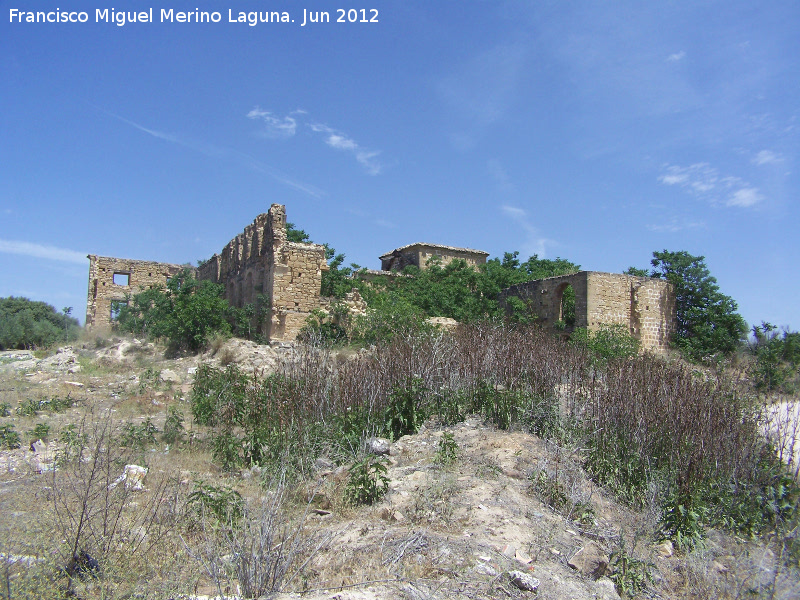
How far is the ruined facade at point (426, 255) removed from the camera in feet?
86.7

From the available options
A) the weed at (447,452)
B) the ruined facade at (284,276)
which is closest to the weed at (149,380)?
the ruined facade at (284,276)

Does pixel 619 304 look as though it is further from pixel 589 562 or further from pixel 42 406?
pixel 42 406

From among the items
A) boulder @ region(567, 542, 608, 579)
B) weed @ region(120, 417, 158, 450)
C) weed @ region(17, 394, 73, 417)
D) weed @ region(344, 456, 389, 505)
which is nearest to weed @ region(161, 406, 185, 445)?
weed @ region(120, 417, 158, 450)

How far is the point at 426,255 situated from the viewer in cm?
2656

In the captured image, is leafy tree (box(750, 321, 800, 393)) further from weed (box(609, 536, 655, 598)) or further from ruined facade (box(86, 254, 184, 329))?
ruined facade (box(86, 254, 184, 329))

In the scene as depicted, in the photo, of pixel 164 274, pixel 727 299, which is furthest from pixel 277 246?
pixel 164 274

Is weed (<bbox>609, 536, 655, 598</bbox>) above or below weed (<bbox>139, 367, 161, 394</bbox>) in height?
below

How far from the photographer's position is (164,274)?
29.5m

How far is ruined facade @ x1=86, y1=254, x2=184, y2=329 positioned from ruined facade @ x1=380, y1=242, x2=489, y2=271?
11245mm

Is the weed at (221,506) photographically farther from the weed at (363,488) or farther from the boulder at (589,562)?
the boulder at (589,562)

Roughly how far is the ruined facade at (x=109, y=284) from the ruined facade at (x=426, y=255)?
11.2 metres

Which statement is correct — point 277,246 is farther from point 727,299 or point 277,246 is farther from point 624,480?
point 727,299

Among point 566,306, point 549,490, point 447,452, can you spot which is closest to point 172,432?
point 447,452

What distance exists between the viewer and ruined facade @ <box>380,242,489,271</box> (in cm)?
2644
